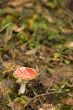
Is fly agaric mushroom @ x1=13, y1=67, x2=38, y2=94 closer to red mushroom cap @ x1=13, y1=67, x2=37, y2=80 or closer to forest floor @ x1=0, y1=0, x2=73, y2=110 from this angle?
red mushroom cap @ x1=13, y1=67, x2=37, y2=80

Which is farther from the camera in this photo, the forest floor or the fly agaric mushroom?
the forest floor

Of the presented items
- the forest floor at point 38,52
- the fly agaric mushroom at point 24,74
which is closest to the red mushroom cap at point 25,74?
the fly agaric mushroom at point 24,74

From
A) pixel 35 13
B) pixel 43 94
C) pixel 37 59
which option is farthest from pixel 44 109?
pixel 35 13

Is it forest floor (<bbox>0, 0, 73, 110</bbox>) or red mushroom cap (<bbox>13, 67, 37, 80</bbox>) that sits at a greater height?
red mushroom cap (<bbox>13, 67, 37, 80</bbox>)

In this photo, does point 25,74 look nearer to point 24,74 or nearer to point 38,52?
point 24,74

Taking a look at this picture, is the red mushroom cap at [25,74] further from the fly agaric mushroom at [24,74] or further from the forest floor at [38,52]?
the forest floor at [38,52]

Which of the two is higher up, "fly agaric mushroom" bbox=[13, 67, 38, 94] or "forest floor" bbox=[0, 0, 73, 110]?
"fly agaric mushroom" bbox=[13, 67, 38, 94]

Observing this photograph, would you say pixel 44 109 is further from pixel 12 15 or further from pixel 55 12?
pixel 55 12

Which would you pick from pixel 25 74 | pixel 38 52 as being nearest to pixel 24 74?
pixel 25 74

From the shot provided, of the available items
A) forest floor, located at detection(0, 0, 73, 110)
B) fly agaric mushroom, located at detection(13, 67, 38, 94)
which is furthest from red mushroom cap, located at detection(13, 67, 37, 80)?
forest floor, located at detection(0, 0, 73, 110)
